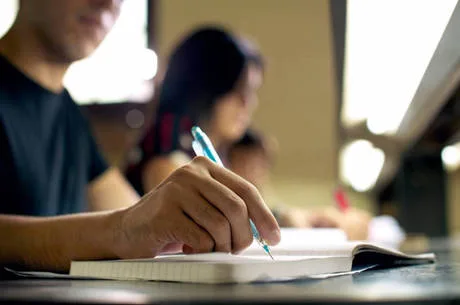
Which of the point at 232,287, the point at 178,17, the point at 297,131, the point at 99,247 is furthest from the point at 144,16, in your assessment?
the point at 232,287

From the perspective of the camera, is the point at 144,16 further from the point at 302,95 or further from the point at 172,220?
the point at 172,220

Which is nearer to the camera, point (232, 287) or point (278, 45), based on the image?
point (232, 287)

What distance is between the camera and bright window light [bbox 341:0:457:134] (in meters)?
0.74

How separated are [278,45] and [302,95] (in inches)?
10.5

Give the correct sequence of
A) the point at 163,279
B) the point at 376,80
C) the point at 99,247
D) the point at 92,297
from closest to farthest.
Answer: the point at 92,297 → the point at 163,279 → the point at 99,247 → the point at 376,80

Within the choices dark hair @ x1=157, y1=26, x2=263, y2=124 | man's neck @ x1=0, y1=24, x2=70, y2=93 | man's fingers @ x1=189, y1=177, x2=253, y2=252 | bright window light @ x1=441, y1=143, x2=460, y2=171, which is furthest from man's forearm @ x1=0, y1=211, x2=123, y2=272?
bright window light @ x1=441, y1=143, x2=460, y2=171

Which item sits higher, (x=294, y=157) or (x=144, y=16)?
(x=144, y=16)

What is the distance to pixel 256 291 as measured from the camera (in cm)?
35

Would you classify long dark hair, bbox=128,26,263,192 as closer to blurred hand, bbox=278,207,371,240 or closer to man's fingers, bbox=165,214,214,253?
blurred hand, bbox=278,207,371,240

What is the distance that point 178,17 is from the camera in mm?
2871

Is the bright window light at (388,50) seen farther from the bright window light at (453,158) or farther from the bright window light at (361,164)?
the bright window light at (453,158)

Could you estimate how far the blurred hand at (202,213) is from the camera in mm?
495

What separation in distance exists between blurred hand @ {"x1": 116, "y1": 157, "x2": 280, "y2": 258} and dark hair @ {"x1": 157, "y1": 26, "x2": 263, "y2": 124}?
92 centimetres

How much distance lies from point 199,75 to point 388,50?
25.3 inches
